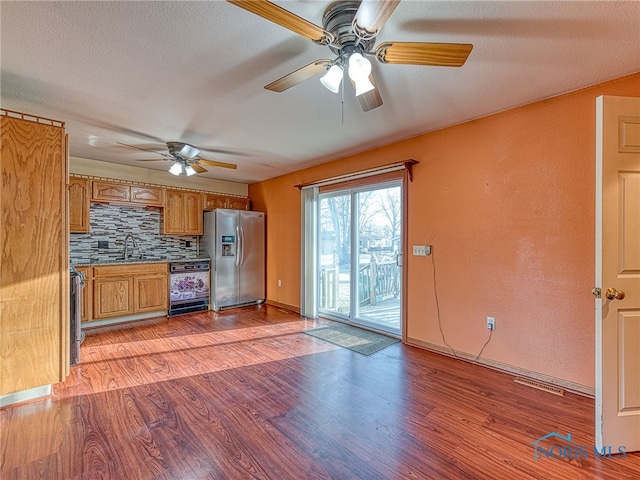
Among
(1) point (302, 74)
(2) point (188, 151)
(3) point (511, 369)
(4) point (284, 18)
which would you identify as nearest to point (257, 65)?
(1) point (302, 74)

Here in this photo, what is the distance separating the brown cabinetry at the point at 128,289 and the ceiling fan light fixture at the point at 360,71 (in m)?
4.26

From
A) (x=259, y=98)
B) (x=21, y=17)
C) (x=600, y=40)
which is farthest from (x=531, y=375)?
(x=21, y=17)

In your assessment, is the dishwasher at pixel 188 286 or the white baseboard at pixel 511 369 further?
the dishwasher at pixel 188 286

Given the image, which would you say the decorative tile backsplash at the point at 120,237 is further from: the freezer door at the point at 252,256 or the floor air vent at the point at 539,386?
the floor air vent at the point at 539,386

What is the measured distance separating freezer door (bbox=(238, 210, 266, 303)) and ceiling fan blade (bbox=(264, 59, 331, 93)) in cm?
378

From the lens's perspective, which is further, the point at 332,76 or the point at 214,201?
the point at 214,201

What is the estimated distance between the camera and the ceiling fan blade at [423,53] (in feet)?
4.84

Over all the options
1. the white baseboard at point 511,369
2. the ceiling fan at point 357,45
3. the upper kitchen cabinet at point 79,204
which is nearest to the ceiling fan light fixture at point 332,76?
the ceiling fan at point 357,45

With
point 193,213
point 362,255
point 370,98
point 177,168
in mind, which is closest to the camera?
point 370,98

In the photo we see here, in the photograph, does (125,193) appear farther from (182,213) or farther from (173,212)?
(182,213)

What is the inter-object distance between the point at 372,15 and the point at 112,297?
4.71 m

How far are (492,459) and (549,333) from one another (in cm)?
133

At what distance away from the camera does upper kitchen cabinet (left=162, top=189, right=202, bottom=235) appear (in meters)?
5.05

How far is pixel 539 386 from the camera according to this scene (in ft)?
8.09
